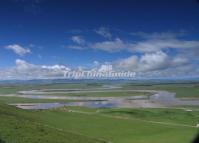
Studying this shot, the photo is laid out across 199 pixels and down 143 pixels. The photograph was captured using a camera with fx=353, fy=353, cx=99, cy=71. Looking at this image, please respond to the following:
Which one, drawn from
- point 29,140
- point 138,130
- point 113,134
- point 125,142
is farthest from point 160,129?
point 29,140

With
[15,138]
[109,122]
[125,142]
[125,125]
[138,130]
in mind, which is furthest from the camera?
[109,122]

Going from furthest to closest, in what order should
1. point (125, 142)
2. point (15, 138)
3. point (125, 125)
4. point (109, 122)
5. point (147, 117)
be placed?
1. point (147, 117)
2. point (109, 122)
3. point (125, 125)
4. point (125, 142)
5. point (15, 138)

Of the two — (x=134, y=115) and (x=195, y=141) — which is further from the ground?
(x=195, y=141)

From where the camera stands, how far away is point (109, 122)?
39.0 metres

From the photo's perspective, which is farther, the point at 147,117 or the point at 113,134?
the point at 147,117

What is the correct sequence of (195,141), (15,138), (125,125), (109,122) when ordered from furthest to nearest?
(109,122)
(125,125)
(15,138)
(195,141)

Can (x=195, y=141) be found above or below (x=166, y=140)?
above

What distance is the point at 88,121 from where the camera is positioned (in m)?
39.8

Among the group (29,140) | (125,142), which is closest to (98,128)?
(125,142)

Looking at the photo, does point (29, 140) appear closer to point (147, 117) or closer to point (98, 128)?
point (98, 128)

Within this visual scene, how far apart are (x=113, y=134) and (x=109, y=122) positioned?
8.42 metres

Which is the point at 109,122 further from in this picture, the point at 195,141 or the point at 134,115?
the point at 195,141

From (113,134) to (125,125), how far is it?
6.01 m

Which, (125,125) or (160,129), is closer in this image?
(160,129)
